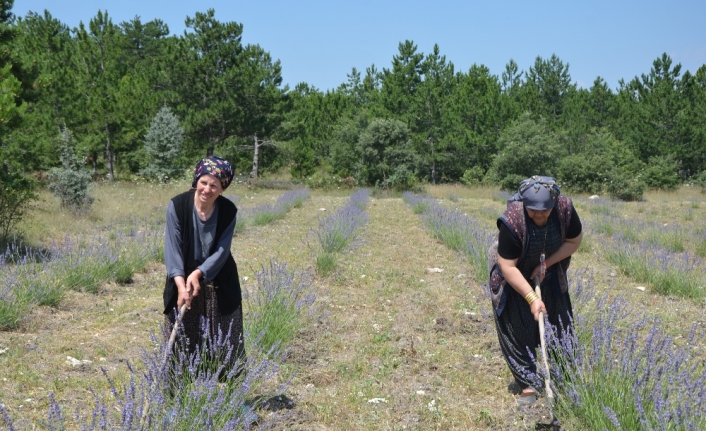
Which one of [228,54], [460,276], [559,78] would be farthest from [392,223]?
[559,78]

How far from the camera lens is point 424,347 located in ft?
16.3

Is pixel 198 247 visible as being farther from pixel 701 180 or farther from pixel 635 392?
pixel 701 180

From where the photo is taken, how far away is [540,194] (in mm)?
3418

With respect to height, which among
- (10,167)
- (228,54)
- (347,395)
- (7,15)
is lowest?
(347,395)

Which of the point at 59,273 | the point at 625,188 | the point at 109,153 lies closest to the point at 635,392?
the point at 59,273

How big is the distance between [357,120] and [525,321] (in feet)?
90.4

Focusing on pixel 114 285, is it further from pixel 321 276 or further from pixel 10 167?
pixel 10 167

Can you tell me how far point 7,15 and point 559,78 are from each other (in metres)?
39.9

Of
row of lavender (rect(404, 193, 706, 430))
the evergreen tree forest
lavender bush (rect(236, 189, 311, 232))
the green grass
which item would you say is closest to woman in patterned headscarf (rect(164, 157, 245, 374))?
row of lavender (rect(404, 193, 706, 430))

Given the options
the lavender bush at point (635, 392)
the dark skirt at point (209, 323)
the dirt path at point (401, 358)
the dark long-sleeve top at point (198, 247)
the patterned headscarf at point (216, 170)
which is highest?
the patterned headscarf at point (216, 170)

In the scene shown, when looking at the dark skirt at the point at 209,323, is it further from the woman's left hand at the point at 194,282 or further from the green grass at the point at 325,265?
the green grass at the point at 325,265

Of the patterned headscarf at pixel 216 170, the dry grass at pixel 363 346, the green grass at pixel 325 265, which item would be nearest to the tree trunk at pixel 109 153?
the dry grass at pixel 363 346

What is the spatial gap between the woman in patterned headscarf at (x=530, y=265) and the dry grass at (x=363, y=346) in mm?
449

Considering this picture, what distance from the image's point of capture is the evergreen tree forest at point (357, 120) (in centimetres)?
2641
